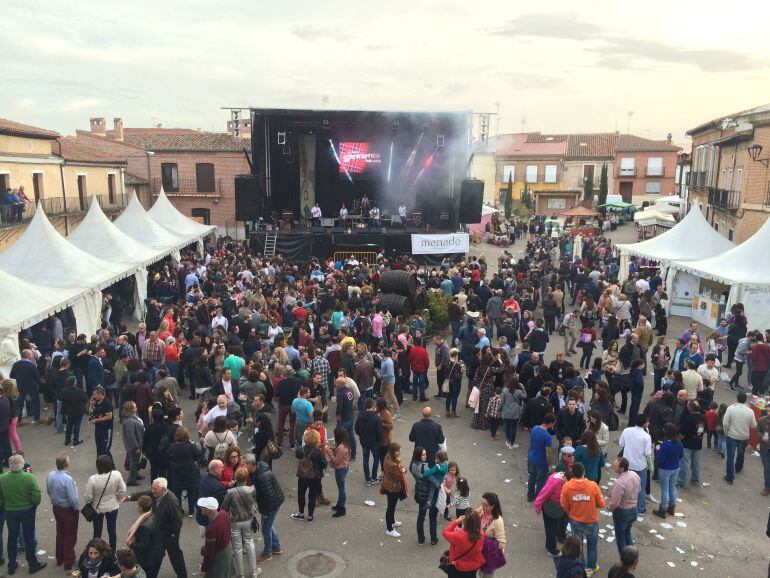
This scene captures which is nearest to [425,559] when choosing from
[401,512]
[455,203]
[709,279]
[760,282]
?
[401,512]

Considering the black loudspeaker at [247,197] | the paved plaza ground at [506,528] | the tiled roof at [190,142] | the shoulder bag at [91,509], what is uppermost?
the tiled roof at [190,142]

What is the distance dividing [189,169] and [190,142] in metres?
1.58

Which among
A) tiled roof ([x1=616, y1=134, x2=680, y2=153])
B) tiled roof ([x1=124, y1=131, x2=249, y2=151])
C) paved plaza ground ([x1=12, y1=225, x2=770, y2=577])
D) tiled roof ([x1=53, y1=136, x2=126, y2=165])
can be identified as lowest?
paved plaza ground ([x1=12, y1=225, x2=770, y2=577])

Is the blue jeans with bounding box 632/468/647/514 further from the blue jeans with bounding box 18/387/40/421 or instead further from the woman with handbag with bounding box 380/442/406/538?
the blue jeans with bounding box 18/387/40/421

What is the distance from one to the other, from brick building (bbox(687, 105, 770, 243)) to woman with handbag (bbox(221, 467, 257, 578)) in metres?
20.4

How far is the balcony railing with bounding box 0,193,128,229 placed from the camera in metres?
20.6

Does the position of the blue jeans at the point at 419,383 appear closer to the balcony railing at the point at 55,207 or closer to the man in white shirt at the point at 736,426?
the man in white shirt at the point at 736,426

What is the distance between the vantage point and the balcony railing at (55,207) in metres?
A: 20.6

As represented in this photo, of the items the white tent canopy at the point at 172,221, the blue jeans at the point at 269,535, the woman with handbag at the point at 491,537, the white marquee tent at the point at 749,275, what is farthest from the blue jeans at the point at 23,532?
the white tent canopy at the point at 172,221

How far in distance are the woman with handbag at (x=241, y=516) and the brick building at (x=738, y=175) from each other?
66.8 ft

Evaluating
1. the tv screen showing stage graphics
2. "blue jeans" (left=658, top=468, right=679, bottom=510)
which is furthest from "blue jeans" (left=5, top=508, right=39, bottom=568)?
the tv screen showing stage graphics

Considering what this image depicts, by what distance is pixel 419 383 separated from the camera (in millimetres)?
11336

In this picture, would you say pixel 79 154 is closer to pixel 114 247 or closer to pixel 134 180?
pixel 134 180

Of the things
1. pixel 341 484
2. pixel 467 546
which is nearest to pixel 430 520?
pixel 341 484
